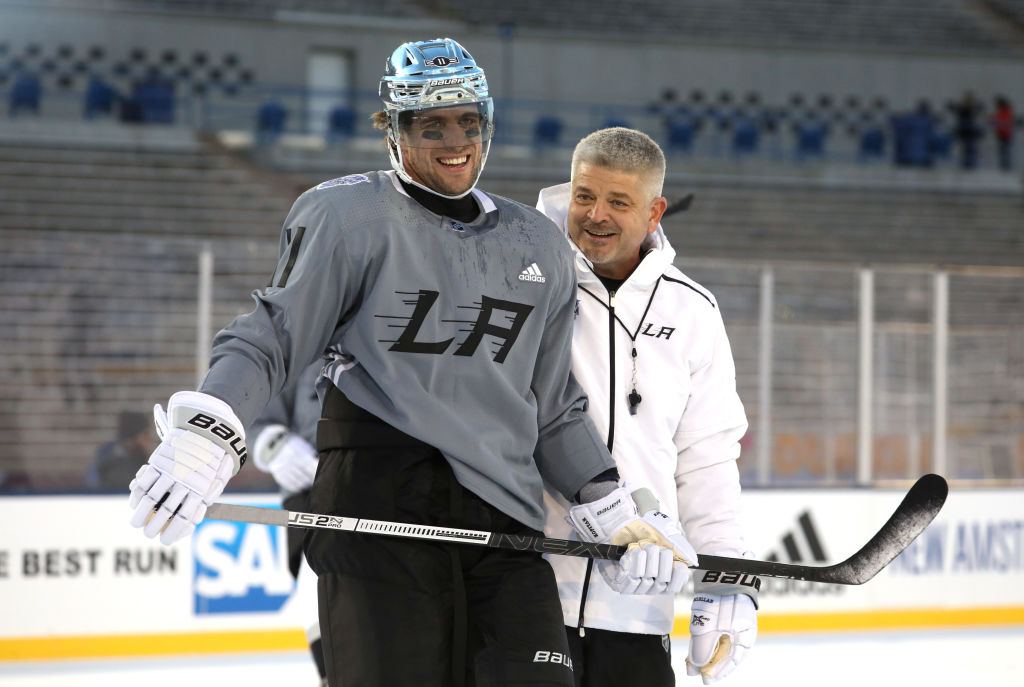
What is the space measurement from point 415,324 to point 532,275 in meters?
0.23

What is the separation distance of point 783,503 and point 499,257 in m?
4.16

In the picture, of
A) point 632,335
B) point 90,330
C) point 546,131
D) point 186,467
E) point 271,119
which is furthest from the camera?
point 546,131

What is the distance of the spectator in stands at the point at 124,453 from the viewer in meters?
5.77

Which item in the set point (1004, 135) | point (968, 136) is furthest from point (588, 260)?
point (1004, 135)

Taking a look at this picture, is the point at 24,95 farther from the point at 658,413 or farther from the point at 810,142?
the point at 658,413

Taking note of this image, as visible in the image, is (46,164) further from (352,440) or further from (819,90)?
(352,440)

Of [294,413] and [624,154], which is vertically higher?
[624,154]

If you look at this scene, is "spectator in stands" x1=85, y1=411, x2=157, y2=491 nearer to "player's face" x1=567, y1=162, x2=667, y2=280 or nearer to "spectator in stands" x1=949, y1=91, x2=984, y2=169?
"player's face" x1=567, y1=162, x2=667, y2=280

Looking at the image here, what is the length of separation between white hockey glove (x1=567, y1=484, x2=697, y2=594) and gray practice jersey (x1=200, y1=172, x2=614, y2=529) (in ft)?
0.37

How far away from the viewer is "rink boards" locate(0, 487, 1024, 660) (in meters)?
5.06

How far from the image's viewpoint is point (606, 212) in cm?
242

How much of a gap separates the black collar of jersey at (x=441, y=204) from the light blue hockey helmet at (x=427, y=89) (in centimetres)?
1

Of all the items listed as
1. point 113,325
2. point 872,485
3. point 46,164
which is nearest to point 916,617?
point 872,485

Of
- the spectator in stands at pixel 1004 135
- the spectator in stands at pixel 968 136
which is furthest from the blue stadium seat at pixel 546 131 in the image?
the spectator in stands at pixel 1004 135
